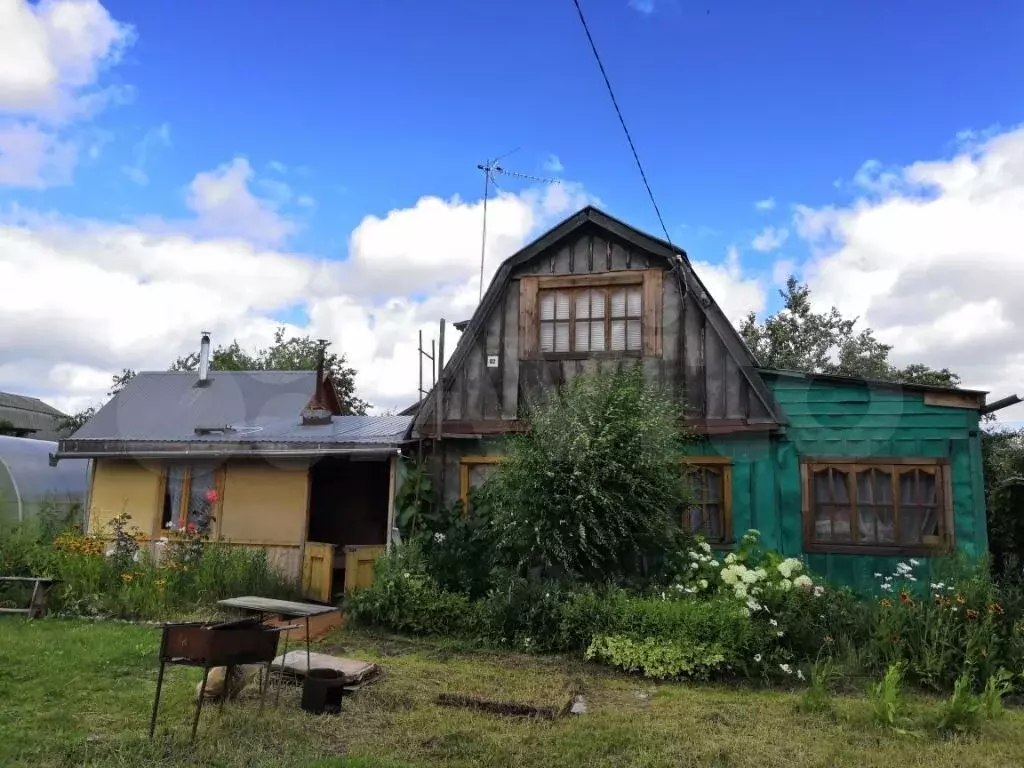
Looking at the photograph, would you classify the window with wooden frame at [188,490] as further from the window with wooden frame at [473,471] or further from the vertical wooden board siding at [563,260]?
the vertical wooden board siding at [563,260]

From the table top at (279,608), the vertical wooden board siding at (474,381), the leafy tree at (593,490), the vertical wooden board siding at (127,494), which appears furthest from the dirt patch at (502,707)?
the vertical wooden board siding at (127,494)

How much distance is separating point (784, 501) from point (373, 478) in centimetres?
825

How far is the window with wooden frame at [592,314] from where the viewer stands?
11031 mm

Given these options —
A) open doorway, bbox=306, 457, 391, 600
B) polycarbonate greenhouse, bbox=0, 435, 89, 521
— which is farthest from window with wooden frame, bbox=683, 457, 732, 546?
polycarbonate greenhouse, bbox=0, 435, 89, 521

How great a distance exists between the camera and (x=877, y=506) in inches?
387

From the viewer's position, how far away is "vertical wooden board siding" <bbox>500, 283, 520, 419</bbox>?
11.2 meters

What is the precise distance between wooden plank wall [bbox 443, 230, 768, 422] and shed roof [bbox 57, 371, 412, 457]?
133cm

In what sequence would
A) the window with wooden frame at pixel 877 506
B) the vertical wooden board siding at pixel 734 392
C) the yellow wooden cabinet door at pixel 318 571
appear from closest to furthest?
the window with wooden frame at pixel 877 506 → the vertical wooden board siding at pixel 734 392 → the yellow wooden cabinet door at pixel 318 571

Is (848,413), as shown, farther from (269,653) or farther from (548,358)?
(269,653)

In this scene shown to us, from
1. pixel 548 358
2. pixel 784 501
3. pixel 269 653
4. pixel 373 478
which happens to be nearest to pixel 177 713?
pixel 269 653

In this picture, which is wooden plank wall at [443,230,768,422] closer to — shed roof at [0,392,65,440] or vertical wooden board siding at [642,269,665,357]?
vertical wooden board siding at [642,269,665,357]

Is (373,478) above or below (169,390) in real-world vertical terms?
below

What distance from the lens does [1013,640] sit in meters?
6.86

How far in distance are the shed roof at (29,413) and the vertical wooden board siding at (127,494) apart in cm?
3390
